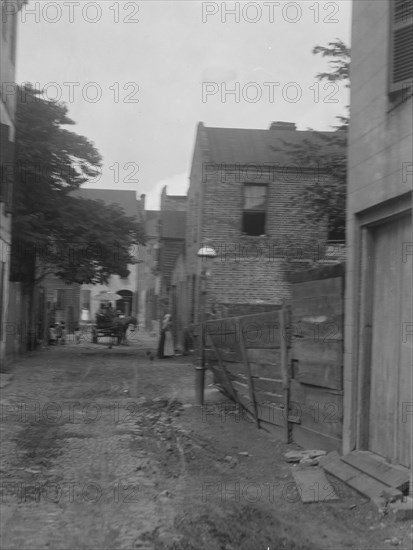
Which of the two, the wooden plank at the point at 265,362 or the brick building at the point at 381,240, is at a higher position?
the brick building at the point at 381,240

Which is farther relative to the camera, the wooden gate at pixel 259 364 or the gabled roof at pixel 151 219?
the gabled roof at pixel 151 219

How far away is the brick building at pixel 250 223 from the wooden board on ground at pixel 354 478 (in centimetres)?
1202

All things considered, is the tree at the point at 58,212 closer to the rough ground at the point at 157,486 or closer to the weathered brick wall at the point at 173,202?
the rough ground at the point at 157,486

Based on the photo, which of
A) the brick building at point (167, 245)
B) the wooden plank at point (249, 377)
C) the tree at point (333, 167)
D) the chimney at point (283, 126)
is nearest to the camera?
the wooden plank at point (249, 377)

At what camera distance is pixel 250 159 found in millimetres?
20531

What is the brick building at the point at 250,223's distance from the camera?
18.8 m

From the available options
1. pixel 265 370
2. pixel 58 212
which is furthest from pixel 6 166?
pixel 265 370

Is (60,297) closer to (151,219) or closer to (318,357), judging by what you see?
(151,219)

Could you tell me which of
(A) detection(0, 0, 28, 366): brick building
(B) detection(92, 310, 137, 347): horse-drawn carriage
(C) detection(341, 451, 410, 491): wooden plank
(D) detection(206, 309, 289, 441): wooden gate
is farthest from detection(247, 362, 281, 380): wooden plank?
(B) detection(92, 310, 137, 347): horse-drawn carriage

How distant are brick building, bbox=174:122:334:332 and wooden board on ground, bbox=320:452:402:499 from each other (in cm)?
1202

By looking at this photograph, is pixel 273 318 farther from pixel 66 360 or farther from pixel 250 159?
pixel 250 159

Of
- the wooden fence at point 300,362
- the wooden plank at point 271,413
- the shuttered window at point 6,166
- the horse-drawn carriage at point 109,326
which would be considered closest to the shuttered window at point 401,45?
the wooden fence at point 300,362

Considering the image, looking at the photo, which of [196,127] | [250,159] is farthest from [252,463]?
[196,127]

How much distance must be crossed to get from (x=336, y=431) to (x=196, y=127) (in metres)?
17.3
